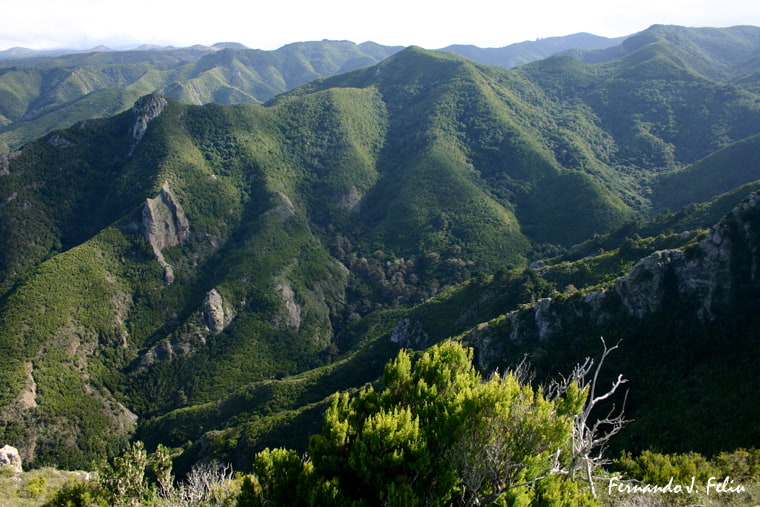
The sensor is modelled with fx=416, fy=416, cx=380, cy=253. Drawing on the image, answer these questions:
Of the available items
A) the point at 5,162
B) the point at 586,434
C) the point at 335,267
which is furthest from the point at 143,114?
the point at 586,434

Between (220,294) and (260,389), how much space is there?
40.9 meters

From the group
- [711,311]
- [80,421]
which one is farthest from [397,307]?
[711,311]

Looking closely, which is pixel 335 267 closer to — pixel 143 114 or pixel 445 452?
pixel 143 114

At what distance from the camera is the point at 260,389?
92.2 m

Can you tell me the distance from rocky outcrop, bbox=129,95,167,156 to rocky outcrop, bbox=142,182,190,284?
3371 centimetres

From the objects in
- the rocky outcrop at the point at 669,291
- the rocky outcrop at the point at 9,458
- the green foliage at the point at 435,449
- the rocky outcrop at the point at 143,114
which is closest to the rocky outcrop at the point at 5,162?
the rocky outcrop at the point at 143,114

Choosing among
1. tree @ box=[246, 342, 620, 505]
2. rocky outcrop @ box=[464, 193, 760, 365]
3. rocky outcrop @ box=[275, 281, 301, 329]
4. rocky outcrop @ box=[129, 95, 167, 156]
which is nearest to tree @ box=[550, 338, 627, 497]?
tree @ box=[246, 342, 620, 505]

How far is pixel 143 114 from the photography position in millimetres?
155000

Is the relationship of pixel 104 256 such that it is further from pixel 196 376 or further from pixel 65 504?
pixel 65 504

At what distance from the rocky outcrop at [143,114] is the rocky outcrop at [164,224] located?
33712mm

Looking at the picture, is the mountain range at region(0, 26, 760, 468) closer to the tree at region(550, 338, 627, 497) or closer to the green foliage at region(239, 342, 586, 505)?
the tree at region(550, 338, 627, 497)

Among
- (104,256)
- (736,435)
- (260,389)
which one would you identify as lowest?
(260,389)

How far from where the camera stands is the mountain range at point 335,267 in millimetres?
49781

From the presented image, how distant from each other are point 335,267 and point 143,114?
91.7 meters
